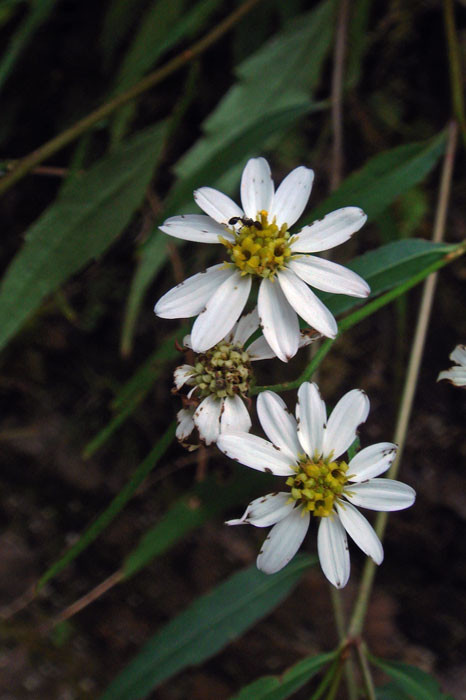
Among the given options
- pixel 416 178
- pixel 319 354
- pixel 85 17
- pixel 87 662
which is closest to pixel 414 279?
pixel 319 354

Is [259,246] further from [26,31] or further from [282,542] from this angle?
[26,31]

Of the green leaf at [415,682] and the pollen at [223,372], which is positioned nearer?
the pollen at [223,372]

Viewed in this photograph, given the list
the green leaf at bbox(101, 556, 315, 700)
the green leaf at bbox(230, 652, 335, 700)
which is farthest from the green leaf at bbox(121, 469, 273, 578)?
the green leaf at bbox(230, 652, 335, 700)

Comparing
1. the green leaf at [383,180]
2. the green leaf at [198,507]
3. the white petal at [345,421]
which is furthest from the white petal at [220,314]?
the green leaf at [198,507]

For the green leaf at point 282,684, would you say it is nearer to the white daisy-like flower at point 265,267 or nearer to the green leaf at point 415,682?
the green leaf at point 415,682

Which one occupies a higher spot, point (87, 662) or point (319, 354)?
point (319, 354)

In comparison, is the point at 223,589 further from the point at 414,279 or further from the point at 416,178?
the point at 416,178
